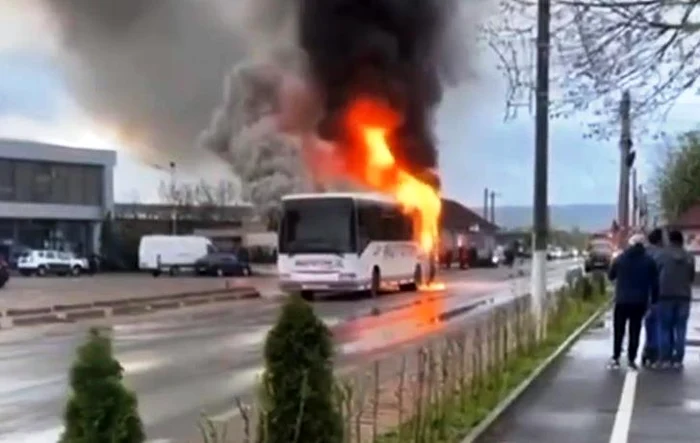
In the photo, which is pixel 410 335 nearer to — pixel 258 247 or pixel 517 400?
pixel 517 400

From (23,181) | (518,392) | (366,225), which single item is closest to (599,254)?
(366,225)

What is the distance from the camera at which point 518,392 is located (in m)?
13.4

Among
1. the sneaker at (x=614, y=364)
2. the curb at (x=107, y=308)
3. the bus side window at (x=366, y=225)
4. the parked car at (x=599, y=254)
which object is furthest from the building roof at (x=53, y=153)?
the sneaker at (x=614, y=364)

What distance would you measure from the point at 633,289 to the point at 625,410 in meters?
3.76

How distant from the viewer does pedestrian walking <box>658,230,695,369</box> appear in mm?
16062

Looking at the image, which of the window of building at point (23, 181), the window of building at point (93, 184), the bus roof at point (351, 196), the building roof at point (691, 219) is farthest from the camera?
the window of building at point (93, 184)

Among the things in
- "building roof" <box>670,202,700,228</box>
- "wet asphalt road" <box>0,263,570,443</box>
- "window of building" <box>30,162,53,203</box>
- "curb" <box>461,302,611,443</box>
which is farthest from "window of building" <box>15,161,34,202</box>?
"curb" <box>461,302,611,443</box>

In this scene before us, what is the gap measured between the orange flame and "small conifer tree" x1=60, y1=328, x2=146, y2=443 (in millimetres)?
39082

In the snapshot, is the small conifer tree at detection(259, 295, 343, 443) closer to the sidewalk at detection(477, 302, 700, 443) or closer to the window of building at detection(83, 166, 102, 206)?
the sidewalk at detection(477, 302, 700, 443)

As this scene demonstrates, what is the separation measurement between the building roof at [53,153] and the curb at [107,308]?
→ 168 feet

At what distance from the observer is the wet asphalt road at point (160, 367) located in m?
12.6

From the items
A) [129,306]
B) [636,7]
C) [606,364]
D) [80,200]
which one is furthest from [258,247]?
[636,7]

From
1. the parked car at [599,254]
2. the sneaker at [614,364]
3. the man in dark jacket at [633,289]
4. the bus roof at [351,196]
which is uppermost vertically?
the bus roof at [351,196]

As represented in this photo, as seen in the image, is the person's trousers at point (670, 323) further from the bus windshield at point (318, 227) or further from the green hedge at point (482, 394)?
the bus windshield at point (318, 227)
